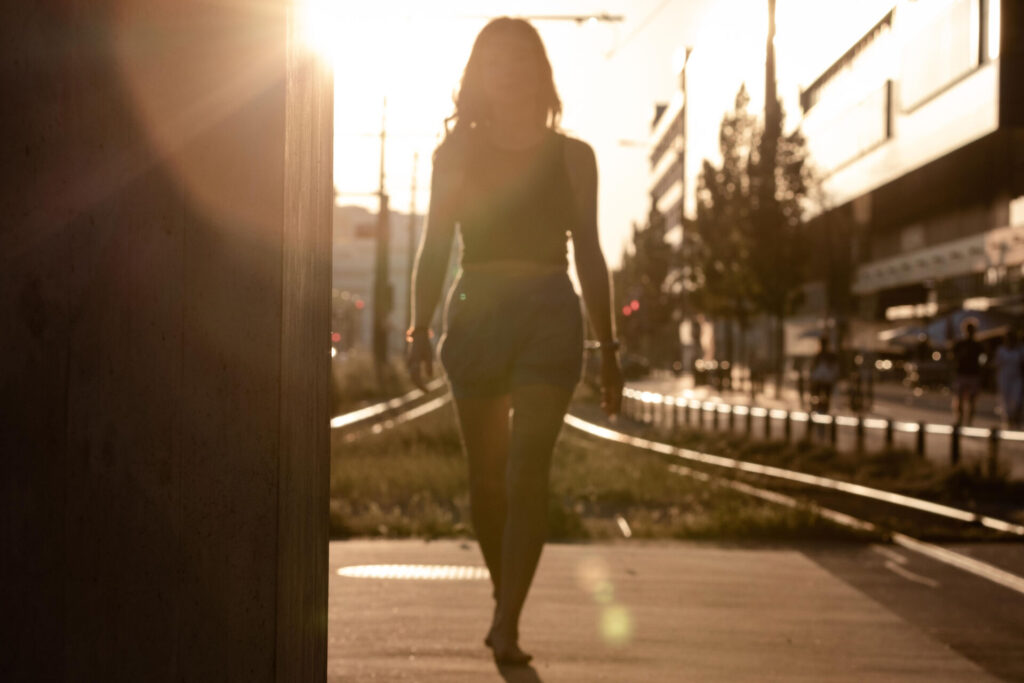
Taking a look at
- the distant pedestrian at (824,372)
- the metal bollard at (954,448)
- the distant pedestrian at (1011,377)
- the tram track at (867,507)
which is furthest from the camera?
the distant pedestrian at (824,372)

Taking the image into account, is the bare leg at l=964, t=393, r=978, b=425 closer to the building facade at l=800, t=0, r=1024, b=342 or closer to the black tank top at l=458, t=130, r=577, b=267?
the building facade at l=800, t=0, r=1024, b=342

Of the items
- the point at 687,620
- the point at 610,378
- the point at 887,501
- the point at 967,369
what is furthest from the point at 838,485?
the point at 967,369

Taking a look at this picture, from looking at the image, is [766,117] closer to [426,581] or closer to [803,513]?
[803,513]

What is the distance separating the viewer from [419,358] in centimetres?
444

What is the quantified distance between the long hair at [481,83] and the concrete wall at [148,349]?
1.87m

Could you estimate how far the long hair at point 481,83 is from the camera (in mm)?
4348

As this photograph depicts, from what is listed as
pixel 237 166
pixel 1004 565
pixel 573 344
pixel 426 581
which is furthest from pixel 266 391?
pixel 1004 565

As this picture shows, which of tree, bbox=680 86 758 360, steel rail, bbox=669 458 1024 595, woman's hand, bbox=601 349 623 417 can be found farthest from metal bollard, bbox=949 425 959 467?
tree, bbox=680 86 758 360

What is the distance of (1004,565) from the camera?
7.14m

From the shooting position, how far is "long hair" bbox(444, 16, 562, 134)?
4348 mm

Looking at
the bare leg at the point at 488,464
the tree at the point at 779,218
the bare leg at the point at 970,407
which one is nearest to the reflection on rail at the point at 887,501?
the bare leg at the point at 488,464

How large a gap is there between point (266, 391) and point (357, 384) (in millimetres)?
41255

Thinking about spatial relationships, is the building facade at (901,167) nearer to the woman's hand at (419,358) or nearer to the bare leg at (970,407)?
the bare leg at (970,407)

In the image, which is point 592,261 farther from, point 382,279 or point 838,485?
point 382,279
